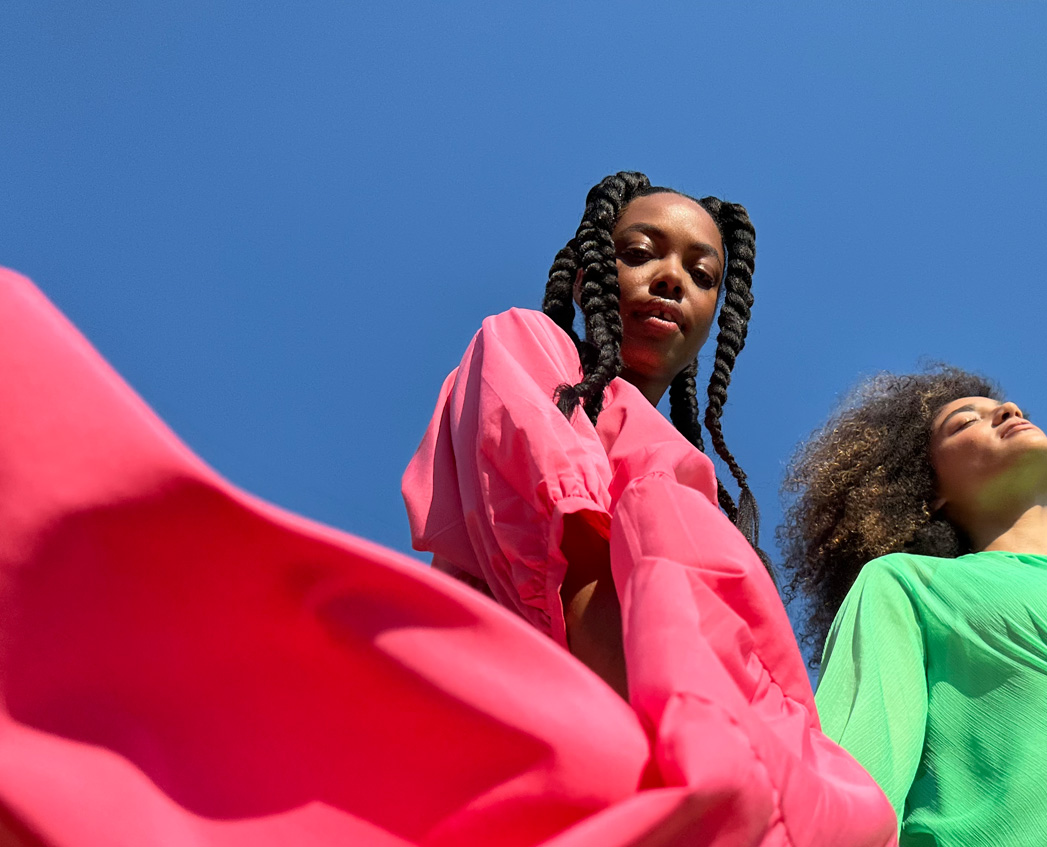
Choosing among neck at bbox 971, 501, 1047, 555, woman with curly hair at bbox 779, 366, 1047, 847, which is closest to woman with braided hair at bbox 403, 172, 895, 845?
woman with curly hair at bbox 779, 366, 1047, 847

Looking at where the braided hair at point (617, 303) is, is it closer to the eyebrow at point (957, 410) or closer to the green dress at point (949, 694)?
the green dress at point (949, 694)

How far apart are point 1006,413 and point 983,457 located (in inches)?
6.1

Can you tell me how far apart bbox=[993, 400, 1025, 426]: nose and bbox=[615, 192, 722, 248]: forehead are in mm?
1436

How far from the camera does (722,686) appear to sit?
1219 mm

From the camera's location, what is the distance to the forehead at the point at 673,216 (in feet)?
8.69

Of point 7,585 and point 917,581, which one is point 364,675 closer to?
point 7,585

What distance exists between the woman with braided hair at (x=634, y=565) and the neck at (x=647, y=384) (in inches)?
5.5

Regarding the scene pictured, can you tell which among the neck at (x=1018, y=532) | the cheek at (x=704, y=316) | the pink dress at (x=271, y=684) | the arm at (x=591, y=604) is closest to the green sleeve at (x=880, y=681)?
the neck at (x=1018, y=532)

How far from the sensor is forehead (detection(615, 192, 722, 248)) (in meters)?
2.65

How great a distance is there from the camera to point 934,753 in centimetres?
280

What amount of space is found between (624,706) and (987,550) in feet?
8.84

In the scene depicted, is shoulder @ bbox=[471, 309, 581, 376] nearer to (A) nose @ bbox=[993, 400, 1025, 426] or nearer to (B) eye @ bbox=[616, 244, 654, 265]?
(B) eye @ bbox=[616, 244, 654, 265]

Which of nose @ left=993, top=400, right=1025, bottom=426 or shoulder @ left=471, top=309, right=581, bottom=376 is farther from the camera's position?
nose @ left=993, top=400, right=1025, bottom=426

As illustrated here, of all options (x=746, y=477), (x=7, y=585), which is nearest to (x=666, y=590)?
(x=7, y=585)
